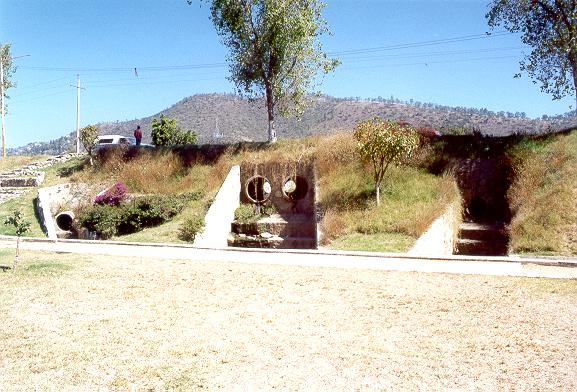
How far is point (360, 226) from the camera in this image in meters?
18.1

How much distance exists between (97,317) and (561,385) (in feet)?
23.9

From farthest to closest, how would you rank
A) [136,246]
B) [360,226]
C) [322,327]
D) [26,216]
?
[26,216]
[360,226]
[136,246]
[322,327]

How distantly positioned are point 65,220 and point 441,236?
1858 centimetres

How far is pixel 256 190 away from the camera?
955 inches

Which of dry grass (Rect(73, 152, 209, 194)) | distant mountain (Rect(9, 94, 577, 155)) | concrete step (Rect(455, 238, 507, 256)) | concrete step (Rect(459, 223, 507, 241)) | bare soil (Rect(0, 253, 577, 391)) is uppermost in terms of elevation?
distant mountain (Rect(9, 94, 577, 155))

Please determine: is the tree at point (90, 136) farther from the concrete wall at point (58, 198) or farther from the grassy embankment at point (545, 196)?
the grassy embankment at point (545, 196)

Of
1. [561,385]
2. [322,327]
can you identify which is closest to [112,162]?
[322,327]

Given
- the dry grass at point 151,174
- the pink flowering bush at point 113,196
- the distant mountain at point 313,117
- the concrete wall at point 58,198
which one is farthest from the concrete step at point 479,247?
the distant mountain at point 313,117

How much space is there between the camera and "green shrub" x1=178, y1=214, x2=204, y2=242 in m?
18.0

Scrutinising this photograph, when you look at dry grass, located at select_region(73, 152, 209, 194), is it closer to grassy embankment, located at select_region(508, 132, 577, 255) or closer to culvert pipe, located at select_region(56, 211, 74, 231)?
culvert pipe, located at select_region(56, 211, 74, 231)

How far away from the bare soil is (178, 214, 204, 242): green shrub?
19.7ft

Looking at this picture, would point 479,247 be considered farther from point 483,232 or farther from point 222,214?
point 222,214

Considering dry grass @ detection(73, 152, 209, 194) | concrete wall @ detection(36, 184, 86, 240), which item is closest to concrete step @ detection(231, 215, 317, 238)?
dry grass @ detection(73, 152, 209, 194)

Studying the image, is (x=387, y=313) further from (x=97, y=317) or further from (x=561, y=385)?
(x=97, y=317)
